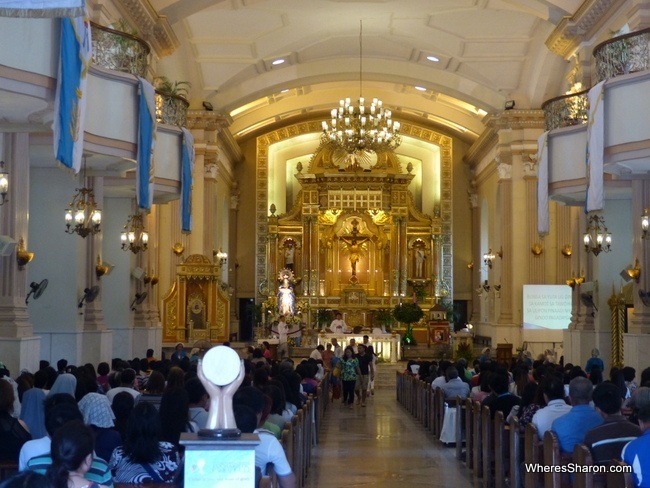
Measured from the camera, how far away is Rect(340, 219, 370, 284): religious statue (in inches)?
1497

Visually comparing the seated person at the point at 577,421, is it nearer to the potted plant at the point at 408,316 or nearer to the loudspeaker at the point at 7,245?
the loudspeaker at the point at 7,245

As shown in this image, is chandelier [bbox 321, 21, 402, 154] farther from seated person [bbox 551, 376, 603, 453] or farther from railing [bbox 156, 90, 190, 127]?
seated person [bbox 551, 376, 603, 453]

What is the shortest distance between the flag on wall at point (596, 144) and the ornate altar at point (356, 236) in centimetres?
2165

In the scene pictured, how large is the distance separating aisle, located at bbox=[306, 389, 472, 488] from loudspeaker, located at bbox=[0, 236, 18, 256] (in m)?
5.19

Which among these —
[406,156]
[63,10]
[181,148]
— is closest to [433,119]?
[406,156]

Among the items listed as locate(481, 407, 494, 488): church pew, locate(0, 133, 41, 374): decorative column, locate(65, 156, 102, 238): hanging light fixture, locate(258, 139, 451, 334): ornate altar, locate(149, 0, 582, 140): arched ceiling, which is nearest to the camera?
locate(481, 407, 494, 488): church pew

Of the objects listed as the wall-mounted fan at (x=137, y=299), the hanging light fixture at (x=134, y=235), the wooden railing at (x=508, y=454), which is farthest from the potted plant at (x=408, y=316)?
the wooden railing at (x=508, y=454)

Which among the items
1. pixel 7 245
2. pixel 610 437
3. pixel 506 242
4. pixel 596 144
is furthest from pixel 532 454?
pixel 506 242

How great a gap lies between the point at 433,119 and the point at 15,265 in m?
24.2

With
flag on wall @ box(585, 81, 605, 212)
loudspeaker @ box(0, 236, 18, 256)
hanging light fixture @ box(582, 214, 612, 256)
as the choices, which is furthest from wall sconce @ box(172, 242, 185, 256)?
flag on wall @ box(585, 81, 605, 212)

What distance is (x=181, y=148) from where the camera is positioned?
19203 mm

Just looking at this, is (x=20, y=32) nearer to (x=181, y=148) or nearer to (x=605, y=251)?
(x=181, y=148)

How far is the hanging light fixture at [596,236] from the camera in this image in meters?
19.4

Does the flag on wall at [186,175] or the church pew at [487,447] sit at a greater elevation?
the flag on wall at [186,175]
